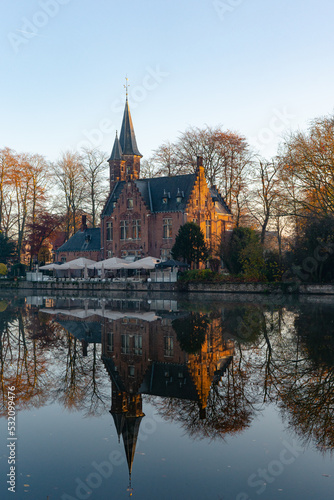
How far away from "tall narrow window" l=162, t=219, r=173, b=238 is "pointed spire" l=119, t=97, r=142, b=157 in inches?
414

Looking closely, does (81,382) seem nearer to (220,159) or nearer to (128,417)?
(128,417)

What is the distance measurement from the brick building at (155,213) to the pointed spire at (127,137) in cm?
12

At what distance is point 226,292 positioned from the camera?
33719 mm

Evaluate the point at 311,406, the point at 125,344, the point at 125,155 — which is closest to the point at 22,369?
the point at 125,344

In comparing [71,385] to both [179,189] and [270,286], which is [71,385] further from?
[179,189]

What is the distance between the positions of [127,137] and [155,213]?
1127 cm

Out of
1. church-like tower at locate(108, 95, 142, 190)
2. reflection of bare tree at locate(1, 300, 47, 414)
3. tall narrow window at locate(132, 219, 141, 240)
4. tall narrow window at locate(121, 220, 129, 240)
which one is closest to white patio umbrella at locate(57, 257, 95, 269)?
tall narrow window at locate(121, 220, 129, 240)

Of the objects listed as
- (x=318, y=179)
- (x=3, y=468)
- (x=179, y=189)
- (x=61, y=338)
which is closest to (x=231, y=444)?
(x=3, y=468)

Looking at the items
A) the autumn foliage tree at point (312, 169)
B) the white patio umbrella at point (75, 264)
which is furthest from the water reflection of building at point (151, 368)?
the white patio umbrella at point (75, 264)

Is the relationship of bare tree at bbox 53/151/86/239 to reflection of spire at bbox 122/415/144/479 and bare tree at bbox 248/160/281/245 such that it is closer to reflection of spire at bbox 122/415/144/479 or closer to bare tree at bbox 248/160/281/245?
bare tree at bbox 248/160/281/245

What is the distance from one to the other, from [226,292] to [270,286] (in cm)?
321

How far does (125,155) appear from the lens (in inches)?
2119

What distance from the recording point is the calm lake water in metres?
4.61

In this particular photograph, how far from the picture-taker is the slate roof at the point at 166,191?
47.2 m
